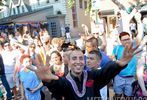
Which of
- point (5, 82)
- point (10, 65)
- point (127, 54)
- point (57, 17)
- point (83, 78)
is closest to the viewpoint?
point (127, 54)

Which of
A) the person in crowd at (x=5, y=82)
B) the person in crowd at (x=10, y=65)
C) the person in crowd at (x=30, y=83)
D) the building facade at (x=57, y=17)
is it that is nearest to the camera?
the person in crowd at (x=30, y=83)

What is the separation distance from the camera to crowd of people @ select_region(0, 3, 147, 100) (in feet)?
12.7

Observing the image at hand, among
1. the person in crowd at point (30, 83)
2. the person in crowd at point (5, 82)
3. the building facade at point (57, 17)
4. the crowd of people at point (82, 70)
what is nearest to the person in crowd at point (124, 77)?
the crowd of people at point (82, 70)

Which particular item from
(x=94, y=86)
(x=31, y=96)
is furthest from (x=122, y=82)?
(x=94, y=86)

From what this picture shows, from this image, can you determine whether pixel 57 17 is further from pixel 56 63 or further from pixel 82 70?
pixel 82 70

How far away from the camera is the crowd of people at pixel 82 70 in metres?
3.88

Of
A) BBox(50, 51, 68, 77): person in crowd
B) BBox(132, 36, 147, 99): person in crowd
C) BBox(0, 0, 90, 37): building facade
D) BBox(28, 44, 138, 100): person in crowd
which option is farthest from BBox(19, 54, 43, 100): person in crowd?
BBox(0, 0, 90, 37): building facade

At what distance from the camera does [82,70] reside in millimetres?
4023

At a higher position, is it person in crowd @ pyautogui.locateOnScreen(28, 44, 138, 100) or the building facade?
person in crowd @ pyautogui.locateOnScreen(28, 44, 138, 100)

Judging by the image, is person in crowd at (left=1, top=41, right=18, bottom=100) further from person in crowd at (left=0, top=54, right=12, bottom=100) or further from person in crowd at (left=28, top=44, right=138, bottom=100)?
person in crowd at (left=28, top=44, right=138, bottom=100)

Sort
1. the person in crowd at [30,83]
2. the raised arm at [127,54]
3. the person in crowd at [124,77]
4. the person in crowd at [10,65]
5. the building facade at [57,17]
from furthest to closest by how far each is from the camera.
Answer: the building facade at [57,17]
the person in crowd at [10,65]
the person in crowd at [30,83]
the person in crowd at [124,77]
the raised arm at [127,54]

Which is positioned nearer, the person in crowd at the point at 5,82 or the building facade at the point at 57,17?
the person in crowd at the point at 5,82

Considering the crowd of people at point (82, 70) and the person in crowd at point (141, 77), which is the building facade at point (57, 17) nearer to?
the crowd of people at point (82, 70)

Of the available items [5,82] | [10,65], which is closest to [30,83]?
[5,82]
